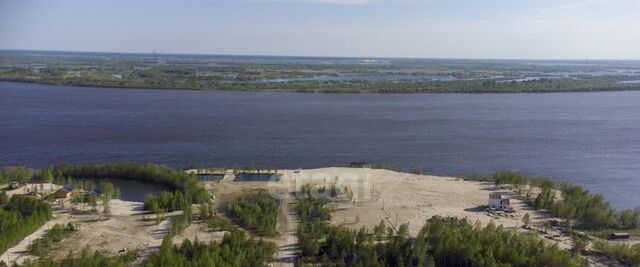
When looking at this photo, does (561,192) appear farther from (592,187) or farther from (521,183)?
(592,187)

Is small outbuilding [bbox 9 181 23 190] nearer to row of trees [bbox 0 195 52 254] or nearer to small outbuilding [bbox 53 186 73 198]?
small outbuilding [bbox 53 186 73 198]

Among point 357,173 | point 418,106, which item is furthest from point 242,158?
point 418,106

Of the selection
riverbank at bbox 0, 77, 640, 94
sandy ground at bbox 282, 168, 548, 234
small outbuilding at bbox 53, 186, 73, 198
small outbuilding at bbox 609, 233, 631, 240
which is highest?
riverbank at bbox 0, 77, 640, 94

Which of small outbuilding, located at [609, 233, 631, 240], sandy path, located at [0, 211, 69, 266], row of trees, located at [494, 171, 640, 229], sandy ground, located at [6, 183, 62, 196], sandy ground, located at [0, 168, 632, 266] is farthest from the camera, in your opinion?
sandy ground, located at [6, 183, 62, 196]

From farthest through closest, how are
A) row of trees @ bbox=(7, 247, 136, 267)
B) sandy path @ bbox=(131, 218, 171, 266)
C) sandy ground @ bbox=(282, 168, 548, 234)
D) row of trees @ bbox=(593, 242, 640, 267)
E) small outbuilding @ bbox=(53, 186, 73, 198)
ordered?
1. small outbuilding @ bbox=(53, 186, 73, 198)
2. sandy ground @ bbox=(282, 168, 548, 234)
3. row of trees @ bbox=(593, 242, 640, 267)
4. sandy path @ bbox=(131, 218, 171, 266)
5. row of trees @ bbox=(7, 247, 136, 267)

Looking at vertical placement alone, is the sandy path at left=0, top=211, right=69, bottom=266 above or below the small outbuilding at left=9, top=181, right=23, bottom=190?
below

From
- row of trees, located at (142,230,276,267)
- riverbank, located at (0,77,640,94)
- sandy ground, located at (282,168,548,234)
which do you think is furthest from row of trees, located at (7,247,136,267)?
riverbank, located at (0,77,640,94)

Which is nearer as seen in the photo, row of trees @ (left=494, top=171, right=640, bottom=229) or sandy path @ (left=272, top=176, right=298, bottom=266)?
sandy path @ (left=272, top=176, right=298, bottom=266)
